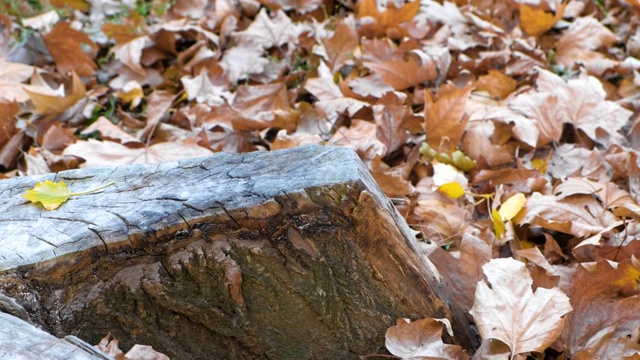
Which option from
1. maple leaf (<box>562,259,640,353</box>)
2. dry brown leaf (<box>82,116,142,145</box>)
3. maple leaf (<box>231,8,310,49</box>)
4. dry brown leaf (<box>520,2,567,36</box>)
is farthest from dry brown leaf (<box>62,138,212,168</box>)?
dry brown leaf (<box>520,2,567,36</box>)

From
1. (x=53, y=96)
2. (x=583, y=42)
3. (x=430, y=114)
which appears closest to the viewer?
(x=430, y=114)

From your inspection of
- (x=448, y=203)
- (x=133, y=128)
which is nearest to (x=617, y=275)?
(x=448, y=203)

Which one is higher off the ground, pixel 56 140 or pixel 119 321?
pixel 119 321

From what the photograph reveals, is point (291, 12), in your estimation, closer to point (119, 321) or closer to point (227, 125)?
point (227, 125)

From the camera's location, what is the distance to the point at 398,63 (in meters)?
2.27

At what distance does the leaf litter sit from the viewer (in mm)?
1427

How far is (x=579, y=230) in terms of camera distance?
1673 mm

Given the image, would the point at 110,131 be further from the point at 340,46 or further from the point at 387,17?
the point at 387,17

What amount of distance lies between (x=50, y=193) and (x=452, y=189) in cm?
104

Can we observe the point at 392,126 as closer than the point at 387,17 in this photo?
Yes

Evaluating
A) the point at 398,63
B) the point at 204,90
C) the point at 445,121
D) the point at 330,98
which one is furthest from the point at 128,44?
the point at 445,121

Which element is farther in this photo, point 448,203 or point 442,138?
point 442,138

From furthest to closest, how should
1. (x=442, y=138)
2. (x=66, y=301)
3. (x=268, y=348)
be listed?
(x=442, y=138), (x=268, y=348), (x=66, y=301)

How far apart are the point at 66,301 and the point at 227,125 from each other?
1.19 m
